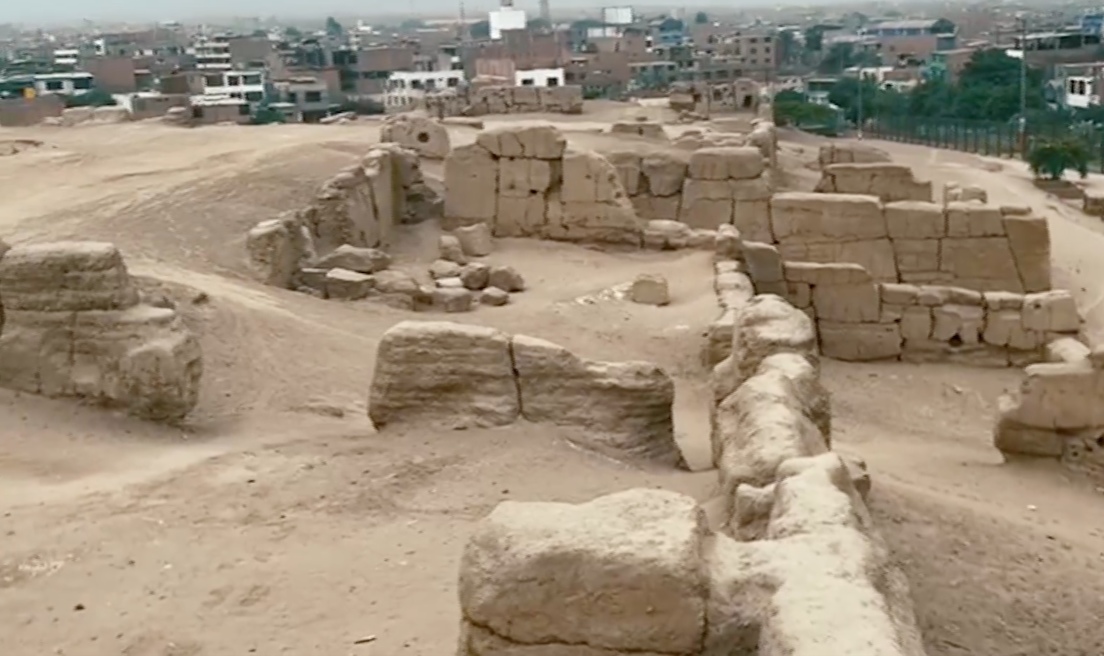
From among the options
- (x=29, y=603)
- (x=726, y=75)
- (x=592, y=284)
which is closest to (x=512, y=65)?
(x=726, y=75)

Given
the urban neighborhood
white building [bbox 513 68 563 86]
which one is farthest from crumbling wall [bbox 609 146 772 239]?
white building [bbox 513 68 563 86]

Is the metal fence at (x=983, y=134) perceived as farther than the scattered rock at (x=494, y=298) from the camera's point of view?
Yes

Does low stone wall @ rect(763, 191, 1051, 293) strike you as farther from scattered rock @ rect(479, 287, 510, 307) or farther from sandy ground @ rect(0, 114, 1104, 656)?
scattered rock @ rect(479, 287, 510, 307)

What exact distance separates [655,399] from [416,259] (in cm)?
818

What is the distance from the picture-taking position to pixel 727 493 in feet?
20.8

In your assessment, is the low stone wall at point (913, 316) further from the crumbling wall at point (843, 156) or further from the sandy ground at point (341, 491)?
the crumbling wall at point (843, 156)

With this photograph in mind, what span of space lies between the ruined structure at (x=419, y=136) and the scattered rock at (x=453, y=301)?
6.99 metres

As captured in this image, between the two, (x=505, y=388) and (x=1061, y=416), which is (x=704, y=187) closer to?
(x=1061, y=416)

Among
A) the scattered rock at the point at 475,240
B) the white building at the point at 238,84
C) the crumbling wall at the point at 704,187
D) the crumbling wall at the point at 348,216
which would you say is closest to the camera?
the crumbling wall at the point at 348,216

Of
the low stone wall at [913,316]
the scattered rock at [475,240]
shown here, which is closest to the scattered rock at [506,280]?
the scattered rock at [475,240]

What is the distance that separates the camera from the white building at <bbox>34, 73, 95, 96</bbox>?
5462 centimetres

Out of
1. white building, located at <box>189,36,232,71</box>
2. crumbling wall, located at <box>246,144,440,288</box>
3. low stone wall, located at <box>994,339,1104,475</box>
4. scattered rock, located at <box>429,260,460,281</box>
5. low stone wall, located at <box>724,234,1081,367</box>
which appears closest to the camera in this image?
low stone wall, located at <box>994,339,1104,475</box>

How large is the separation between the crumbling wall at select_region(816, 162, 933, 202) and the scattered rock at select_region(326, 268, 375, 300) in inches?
309

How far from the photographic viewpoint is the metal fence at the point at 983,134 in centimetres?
3769
